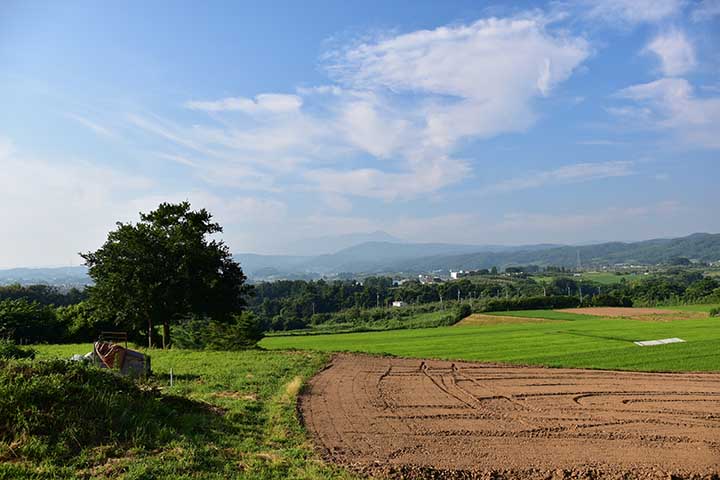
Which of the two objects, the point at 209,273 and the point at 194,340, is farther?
the point at 194,340

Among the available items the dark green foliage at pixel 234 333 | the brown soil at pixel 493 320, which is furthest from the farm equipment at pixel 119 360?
the brown soil at pixel 493 320

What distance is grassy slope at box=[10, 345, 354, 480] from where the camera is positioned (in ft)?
25.0

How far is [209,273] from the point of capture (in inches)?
1177

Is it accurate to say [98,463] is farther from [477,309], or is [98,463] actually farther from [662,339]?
[477,309]

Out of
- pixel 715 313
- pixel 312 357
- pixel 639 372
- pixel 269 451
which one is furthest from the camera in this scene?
pixel 715 313

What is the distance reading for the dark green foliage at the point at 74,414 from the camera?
325 inches

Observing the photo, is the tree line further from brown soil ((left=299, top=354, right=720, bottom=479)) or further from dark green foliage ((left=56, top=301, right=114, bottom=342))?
brown soil ((left=299, top=354, right=720, bottom=479))

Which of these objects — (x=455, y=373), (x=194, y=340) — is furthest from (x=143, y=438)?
(x=194, y=340)

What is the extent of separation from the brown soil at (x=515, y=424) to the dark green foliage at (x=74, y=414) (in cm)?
336

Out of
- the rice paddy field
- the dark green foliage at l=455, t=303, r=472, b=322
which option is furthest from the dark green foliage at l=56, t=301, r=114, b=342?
the dark green foliage at l=455, t=303, r=472, b=322

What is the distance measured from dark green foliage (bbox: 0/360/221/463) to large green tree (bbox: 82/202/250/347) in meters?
18.3

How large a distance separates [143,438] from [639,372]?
70.3 feet

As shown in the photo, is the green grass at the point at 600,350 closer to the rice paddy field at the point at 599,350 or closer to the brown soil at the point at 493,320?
the rice paddy field at the point at 599,350

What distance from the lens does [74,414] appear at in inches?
359
